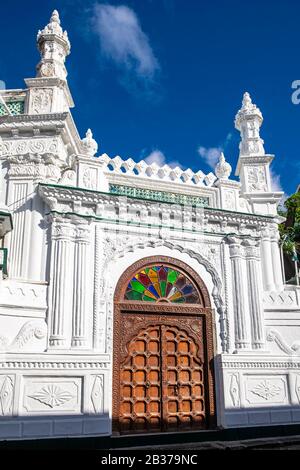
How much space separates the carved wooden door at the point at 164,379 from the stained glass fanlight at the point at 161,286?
400mm

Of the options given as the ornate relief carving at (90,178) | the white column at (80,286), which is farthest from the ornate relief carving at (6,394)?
the ornate relief carving at (90,178)

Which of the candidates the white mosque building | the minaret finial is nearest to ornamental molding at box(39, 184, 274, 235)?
the white mosque building

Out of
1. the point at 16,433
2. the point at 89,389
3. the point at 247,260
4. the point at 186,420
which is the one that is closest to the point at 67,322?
the point at 89,389

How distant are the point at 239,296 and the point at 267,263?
1131mm

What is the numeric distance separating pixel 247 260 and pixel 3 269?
457 cm

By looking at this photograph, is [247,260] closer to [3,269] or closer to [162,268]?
[162,268]

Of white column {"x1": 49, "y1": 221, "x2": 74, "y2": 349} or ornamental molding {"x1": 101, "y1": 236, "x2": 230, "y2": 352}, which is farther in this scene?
ornamental molding {"x1": 101, "y1": 236, "x2": 230, "y2": 352}

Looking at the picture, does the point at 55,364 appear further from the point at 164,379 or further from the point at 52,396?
the point at 164,379

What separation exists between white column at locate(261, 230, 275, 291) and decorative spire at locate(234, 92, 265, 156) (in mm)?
2174

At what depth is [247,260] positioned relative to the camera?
8.11 m

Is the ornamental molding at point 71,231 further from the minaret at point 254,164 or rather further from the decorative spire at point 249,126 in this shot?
the decorative spire at point 249,126

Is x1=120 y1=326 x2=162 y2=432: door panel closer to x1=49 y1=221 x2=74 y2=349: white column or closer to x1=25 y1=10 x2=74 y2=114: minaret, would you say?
x1=49 y1=221 x2=74 y2=349: white column

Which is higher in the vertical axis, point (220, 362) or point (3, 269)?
point (3, 269)

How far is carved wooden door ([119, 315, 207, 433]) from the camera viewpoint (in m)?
6.65
